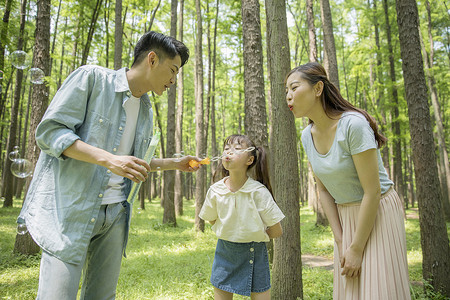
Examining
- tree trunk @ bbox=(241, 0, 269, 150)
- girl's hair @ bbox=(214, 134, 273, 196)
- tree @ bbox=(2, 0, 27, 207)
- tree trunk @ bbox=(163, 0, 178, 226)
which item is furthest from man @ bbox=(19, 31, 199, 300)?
tree @ bbox=(2, 0, 27, 207)

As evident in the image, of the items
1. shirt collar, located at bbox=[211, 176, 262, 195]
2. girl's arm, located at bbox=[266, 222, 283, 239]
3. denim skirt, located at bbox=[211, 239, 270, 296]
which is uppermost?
shirt collar, located at bbox=[211, 176, 262, 195]

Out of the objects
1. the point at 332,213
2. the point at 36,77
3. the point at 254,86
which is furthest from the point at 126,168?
the point at 36,77

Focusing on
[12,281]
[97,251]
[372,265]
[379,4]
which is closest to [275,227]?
[372,265]

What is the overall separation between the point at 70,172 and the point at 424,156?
4847 millimetres

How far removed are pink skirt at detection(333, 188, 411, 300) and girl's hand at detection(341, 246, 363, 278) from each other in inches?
1.0

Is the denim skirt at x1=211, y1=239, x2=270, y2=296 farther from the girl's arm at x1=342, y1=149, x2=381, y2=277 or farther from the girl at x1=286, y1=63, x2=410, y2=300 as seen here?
the girl's arm at x1=342, y1=149, x2=381, y2=277

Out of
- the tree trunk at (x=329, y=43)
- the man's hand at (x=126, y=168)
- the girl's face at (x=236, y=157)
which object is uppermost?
the tree trunk at (x=329, y=43)

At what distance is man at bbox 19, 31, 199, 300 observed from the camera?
4.88 feet

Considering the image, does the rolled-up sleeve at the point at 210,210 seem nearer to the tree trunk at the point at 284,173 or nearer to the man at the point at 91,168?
the man at the point at 91,168

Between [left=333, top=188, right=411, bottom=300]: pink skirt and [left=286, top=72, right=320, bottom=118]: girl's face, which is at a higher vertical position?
[left=286, top=72, right=320, bottom=118]: girl's face

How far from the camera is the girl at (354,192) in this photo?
164 centimetres

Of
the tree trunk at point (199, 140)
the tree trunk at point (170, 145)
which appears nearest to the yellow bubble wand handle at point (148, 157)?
the tree trunk at point (199, 140)

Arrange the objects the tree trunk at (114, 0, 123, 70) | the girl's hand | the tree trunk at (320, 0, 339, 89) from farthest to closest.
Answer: the tree trunk at (114, 0, 123, 70), the tree trunk at (320, 0, 339, 89), the girl's hand

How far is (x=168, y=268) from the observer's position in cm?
542
